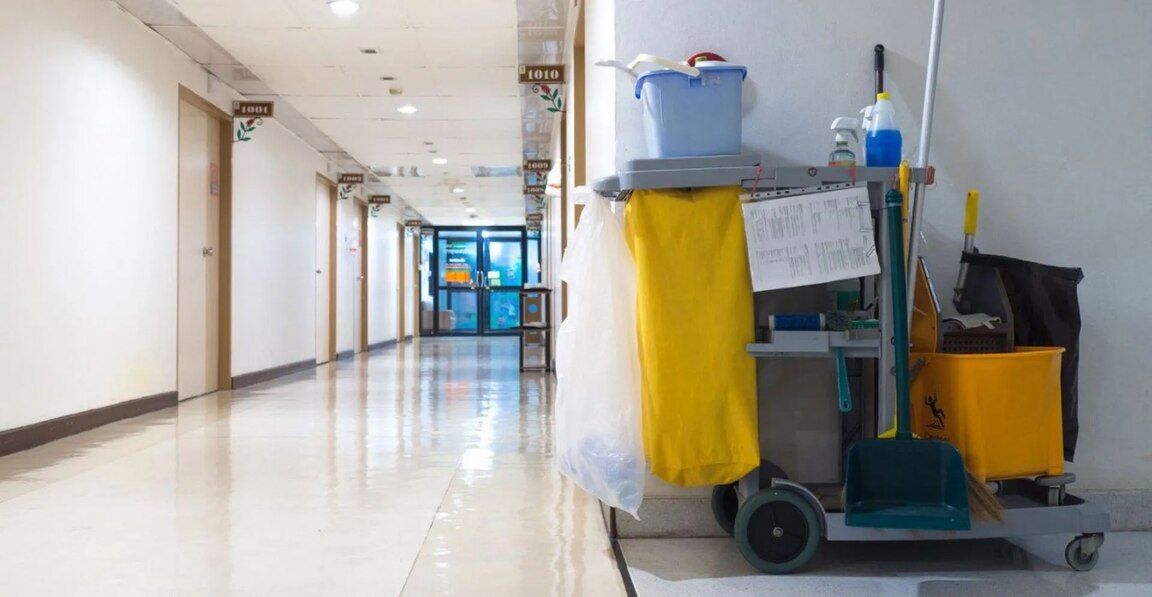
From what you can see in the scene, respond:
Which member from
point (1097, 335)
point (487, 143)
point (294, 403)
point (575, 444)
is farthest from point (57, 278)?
point (487, 143)

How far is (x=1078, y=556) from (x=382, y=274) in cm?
1545

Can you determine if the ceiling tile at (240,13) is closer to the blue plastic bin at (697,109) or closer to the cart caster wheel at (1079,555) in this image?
the blue plastic bin at (697,109)

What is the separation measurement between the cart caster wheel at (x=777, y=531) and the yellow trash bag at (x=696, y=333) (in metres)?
0.10

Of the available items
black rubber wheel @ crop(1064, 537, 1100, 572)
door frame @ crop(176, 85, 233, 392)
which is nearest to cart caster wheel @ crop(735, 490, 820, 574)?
black rubber wheel @ crop(1064, 537, 1100, 572)

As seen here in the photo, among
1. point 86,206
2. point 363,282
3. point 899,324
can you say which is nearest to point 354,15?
point 86,206

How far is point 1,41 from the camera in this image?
14.7 ft

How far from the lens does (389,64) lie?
24.2 ft

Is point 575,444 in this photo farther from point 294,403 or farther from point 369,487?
point 294,403

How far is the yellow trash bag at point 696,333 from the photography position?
7.70ft

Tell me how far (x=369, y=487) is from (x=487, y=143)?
25.9 feet

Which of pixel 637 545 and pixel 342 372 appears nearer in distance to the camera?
pixel 637 545

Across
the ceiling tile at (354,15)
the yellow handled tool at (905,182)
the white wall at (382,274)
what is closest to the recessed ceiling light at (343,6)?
the ceiling tile at (354,15)

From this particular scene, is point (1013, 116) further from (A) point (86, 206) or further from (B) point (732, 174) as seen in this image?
(A) point (86, 206)

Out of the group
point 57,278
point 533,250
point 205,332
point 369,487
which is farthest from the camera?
point 533,250
